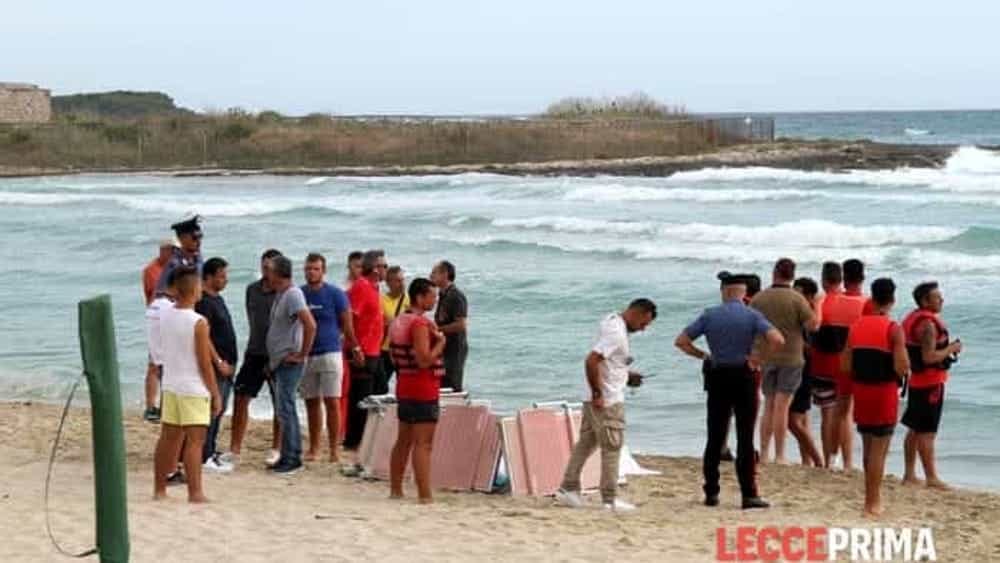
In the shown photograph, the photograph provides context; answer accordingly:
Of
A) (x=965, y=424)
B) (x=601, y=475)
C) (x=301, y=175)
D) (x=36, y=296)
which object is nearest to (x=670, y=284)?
(x=36, y=296)

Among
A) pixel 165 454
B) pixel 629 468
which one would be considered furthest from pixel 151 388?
pixel 629 468

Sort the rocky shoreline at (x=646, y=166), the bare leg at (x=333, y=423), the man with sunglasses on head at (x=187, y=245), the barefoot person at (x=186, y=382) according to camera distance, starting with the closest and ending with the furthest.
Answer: the barefoot person at (x=186, y=382)
the man with sunglasses on head at (x=187, y=245)
the bare leg at (x=333, y=423)
the rocky shoreline at (x=646, y=166)

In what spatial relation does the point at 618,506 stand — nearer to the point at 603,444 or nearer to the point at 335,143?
the point at 603,444

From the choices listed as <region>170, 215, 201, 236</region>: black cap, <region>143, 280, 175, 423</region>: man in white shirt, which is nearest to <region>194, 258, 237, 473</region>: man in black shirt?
<region>143, 280, 175, 423</region>: man in white shirt

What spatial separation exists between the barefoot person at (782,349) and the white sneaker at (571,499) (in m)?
1.91

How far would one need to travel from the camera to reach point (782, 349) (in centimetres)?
1127

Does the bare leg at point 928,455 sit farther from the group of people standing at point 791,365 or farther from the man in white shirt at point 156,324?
the man in white shirt at point 156,324

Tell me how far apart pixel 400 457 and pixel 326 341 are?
4.27ft

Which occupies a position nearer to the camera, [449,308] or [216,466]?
[449,308]

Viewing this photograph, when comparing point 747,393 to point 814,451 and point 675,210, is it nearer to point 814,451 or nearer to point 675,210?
point 814,451

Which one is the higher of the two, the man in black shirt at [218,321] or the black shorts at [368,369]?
the man in black shirt at [218,321]

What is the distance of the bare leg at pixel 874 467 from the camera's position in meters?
9.76

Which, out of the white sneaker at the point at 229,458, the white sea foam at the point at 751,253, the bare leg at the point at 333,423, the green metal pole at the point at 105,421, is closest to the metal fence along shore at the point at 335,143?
the white sea foam at the point at 751,253

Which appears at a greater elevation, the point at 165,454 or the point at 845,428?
the point at 165,454
